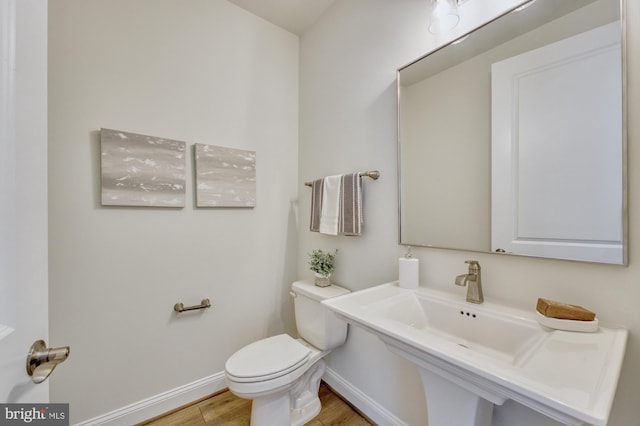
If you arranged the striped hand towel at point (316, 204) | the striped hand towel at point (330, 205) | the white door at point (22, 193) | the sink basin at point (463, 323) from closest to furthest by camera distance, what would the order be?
1. the white door at point (22, 193)
2. the sink basin at point (463, 323)
3. the striped hand towel at point (330, 205)
4. the striped hand towel at point (316, 204)

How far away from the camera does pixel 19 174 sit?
0.49 metres

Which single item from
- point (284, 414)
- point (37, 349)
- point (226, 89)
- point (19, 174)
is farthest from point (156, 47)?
point (284, 414)

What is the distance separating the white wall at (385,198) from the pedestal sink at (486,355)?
95mm

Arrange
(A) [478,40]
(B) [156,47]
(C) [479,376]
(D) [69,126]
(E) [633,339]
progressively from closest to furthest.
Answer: (C) [479,376] < (E) [633,339] < (A) [478,40] < (D) [69,126] < (B) [156,47]

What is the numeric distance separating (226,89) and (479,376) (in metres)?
2.00

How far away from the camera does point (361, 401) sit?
1561 mm

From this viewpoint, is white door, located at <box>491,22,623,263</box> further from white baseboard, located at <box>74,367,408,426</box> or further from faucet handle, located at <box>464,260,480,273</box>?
white baseboard, located at <box>74,367,408,426</box>

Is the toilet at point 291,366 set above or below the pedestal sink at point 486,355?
below

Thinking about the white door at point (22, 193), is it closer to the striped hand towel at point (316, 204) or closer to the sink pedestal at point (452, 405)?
the sink pedestal at point (452, 405)

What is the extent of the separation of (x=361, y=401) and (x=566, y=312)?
4.07 feet

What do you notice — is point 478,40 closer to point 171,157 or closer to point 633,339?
point 633,339

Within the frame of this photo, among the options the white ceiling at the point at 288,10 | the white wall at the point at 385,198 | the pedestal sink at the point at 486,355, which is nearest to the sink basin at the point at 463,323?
the pedestal sink at the point at 486,355

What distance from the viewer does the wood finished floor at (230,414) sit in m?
1.51

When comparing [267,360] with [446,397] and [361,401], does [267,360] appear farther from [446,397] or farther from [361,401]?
[446,397]
